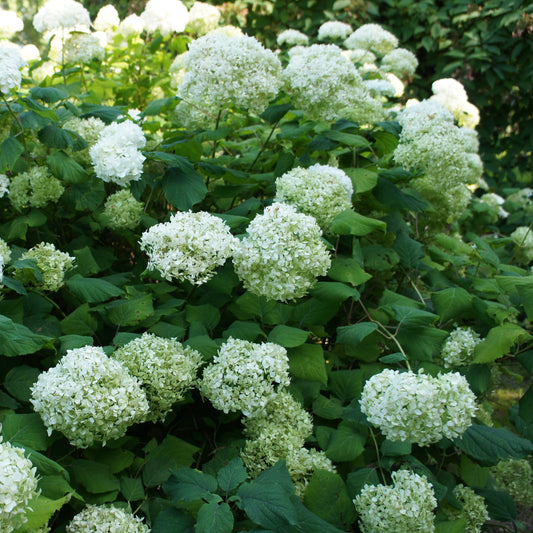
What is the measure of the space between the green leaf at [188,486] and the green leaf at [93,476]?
0.65 feet

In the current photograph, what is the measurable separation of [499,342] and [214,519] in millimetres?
1246

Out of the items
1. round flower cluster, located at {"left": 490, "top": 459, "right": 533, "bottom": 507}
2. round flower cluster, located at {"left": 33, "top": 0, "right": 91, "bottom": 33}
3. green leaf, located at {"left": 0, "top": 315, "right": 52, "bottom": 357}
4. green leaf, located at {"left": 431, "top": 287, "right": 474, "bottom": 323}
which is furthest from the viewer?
round flower cluster, located at {"left": 33, "top": 0, "right": 91, "bottom": 33}

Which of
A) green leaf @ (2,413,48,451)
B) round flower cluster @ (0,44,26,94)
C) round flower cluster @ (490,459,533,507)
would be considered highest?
round flower cluster @ (0,44,26,94)

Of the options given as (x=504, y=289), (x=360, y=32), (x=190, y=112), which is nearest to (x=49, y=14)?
(x=190, y=112)

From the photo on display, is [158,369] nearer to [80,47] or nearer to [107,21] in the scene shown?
[80,47]

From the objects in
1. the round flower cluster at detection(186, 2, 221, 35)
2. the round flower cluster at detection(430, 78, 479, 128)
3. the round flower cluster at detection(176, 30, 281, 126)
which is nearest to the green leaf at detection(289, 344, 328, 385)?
the round flower cluster at detection(176, 30, 281, 126)

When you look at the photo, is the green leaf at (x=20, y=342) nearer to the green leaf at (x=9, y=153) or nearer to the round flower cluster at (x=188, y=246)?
the round flower cluster at (x=188, y=246)

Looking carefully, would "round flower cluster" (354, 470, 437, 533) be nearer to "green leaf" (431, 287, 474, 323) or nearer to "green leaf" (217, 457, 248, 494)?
"green leaf" (217, 457, 248, 494)

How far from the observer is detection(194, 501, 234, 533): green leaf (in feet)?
→ 4.50

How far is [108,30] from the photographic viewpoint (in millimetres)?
4410

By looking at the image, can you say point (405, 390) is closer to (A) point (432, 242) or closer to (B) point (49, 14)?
(A) point (432, 242)

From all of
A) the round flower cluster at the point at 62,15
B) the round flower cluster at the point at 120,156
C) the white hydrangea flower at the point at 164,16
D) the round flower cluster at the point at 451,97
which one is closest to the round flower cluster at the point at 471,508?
the round flower cluster at the point at 120,156

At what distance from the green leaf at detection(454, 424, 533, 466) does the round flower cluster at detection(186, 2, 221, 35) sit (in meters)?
3.91

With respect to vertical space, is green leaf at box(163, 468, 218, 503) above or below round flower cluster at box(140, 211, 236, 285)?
below
